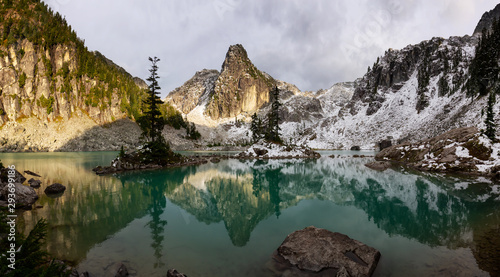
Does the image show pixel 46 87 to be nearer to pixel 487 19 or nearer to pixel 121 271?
pixel 121 271

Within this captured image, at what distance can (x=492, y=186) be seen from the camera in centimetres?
2316

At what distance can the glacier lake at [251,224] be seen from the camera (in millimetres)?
8734

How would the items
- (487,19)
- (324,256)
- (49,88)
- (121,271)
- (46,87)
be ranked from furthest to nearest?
(487,19)
(49,88)
(46,87)
(324,256)
(121,271)

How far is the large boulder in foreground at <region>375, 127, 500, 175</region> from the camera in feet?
102

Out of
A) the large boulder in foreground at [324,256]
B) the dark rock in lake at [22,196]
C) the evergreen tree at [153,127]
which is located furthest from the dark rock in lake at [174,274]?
the evergreen tree at [153,127]

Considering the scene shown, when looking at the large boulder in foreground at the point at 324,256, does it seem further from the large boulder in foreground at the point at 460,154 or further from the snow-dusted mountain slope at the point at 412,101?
the snow-dusted mountain slope at the point at 412,101

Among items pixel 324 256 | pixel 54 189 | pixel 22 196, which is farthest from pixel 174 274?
pixel 54 189

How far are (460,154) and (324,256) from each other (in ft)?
133

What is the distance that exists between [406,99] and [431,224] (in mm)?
170428

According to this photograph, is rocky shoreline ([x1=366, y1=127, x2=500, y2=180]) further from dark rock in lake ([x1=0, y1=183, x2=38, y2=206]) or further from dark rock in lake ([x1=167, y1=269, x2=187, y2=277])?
dark rock in lake ([x1=0, y1=183, x2=38, y2=206])

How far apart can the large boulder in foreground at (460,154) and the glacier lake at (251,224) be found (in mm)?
9856

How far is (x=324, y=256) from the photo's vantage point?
862 cm

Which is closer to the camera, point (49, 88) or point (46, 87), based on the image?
point (46, 87)

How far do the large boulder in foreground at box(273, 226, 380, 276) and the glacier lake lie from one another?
1.82ft
